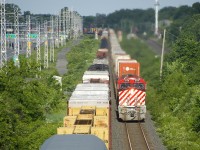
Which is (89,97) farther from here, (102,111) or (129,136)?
(129,136)

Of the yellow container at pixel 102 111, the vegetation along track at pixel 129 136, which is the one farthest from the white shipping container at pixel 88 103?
the vegetation along track at pixel 129 136

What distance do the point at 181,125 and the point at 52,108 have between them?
41.1 ft

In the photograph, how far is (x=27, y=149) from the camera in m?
19.5

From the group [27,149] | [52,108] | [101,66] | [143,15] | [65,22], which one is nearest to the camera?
[27,149]

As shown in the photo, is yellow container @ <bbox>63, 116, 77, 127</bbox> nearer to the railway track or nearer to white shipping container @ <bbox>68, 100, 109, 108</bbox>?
A: white shipping container @ <bbox>68, 100, 109, 108</bbox>

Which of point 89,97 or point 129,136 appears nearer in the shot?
point 89,97

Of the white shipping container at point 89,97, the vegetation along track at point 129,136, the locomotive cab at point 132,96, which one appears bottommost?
the vegetation along track at point 129,136

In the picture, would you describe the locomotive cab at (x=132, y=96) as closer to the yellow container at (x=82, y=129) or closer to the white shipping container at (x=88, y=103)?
the white shipping container at (x=88, y=103)

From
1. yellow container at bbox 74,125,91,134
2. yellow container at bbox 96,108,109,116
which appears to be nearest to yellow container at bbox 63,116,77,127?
yellow container at bbox 74,125,91,134

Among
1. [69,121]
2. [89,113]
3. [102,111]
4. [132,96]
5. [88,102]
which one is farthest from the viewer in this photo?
[132,96]

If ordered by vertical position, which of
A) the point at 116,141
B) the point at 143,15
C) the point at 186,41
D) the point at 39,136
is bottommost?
the point at 116,141

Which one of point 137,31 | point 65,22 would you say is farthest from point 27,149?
point 65,22

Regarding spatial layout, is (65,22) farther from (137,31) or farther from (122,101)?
(122,101)

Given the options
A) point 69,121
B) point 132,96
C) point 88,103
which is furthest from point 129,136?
point 69,121
